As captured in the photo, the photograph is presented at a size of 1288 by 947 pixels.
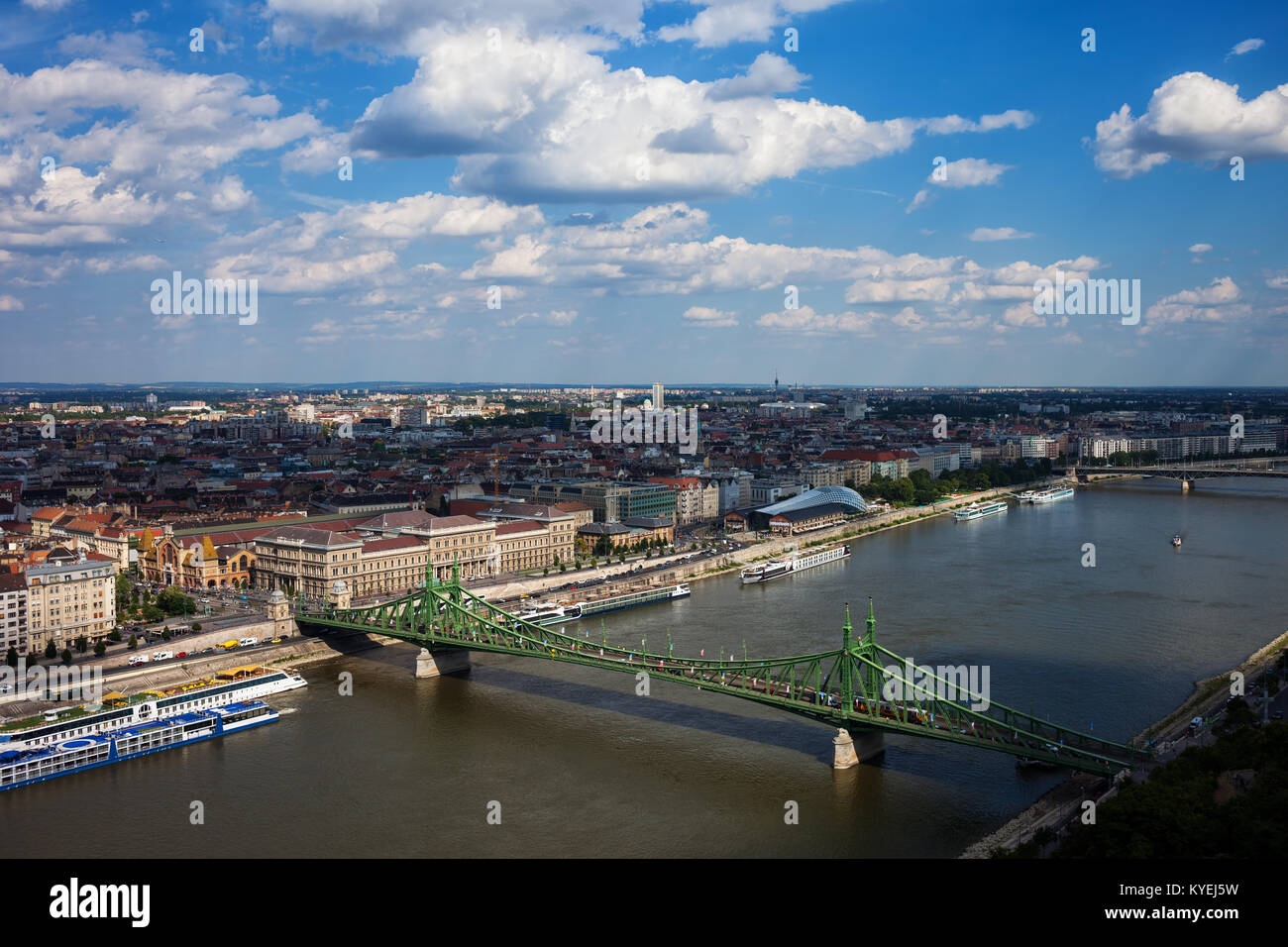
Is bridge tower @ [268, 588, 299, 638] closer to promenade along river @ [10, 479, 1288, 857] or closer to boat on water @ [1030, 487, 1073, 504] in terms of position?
promenade along river @ [10, 479, 1288, 857]

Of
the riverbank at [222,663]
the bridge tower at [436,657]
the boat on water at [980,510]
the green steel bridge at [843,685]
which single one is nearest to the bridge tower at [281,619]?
the riverbank at [222,663]

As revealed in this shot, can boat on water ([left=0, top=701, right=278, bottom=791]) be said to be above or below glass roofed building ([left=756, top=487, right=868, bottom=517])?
below

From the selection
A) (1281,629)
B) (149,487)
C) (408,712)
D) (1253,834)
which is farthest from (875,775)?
(149,487)

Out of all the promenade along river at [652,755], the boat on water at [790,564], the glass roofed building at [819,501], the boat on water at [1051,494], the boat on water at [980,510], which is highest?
the glass roofed building at [819,501]

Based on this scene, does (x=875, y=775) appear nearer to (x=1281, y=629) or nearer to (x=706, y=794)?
(x=706, y=794)

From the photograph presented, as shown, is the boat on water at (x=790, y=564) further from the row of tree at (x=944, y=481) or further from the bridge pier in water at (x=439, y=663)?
the row of tree at (x=944, y=481)

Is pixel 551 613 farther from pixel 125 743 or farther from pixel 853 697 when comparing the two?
pixel 853 697

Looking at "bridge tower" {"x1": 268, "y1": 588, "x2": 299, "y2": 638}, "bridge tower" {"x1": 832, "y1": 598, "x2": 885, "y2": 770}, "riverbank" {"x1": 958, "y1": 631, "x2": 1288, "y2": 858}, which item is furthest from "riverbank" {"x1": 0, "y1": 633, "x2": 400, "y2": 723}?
"riverbank" {"x1": 958, "y1": 631, "x2": 1288, "y2": 858}
